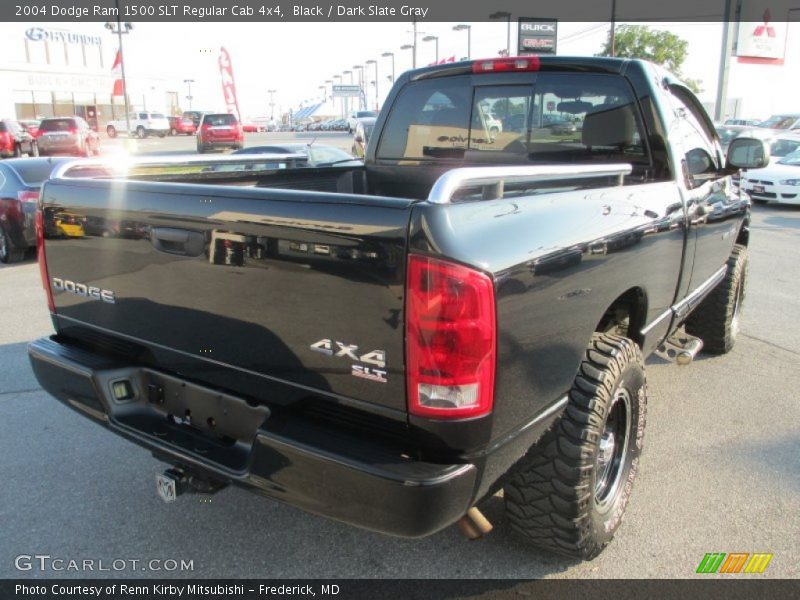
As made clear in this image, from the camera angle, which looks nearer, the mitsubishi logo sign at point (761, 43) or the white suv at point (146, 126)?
the mitsubishi logo sign at point (761, 43)

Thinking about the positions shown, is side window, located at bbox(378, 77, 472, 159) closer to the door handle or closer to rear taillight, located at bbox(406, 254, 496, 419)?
the door handle

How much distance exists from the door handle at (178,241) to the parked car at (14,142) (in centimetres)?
2842

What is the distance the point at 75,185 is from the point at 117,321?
593 mm

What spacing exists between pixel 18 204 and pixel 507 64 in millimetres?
7225

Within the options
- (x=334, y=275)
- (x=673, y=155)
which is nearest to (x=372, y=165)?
(x=673, y=155)

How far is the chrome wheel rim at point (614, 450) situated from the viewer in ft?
9.22

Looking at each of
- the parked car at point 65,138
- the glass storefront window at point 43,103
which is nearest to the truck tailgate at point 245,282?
the parked car at point 65,138

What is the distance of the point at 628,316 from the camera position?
10.6 ft

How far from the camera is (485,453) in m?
2.00

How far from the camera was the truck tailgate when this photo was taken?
6.34 feet

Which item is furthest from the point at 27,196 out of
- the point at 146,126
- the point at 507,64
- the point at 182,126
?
the point at 182,126

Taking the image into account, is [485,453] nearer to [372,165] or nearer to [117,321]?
[117,321]

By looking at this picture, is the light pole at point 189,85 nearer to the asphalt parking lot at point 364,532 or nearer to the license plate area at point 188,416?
the asphalt parking lot at point 364,532

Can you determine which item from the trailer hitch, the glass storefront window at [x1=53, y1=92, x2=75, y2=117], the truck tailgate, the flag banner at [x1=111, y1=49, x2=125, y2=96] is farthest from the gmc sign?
the glass storefront window at [x1=53, y1=92, x2=75, y2=117]
